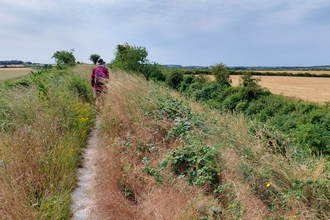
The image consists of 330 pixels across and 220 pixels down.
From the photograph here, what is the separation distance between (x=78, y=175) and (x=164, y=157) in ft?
4.62

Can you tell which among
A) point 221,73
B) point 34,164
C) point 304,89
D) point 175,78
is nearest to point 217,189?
point 34,164

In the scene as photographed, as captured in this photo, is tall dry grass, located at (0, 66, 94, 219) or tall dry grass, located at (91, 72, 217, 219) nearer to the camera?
tall dry grass, located at (0, 66, 94, 219)

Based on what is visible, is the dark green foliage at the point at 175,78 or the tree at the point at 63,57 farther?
the tree at the point at 63,57

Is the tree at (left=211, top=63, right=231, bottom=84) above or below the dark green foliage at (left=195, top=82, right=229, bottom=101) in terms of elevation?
above

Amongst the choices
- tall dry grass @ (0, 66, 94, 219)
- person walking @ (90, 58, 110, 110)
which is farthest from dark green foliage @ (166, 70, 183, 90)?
tall dry grass @ (0, 66, 94, 219)

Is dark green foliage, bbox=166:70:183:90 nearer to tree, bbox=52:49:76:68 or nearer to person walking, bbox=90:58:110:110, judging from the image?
tree, bbox=52:49:76:68

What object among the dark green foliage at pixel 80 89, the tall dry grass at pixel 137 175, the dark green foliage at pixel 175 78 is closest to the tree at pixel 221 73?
the dark green foliage at pixel 175 78

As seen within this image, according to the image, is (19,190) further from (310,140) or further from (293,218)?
(310,140)

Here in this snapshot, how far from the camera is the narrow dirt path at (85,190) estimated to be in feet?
8.43

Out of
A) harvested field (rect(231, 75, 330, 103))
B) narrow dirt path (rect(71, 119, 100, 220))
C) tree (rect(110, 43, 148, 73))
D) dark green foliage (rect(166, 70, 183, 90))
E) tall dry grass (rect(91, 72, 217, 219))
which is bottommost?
harvested field (rect(231, 75, 330, 103))

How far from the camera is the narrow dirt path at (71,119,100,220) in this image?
257 centimetres

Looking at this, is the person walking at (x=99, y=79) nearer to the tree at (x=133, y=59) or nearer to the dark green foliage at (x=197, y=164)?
the dark green foliage at (x=197, y=164)

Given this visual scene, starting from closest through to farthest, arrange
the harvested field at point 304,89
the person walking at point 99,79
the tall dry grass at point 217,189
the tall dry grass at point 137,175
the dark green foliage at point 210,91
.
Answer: the tall dry grass at point 217,189
the tall dry grass at point 137,175
the person walking at point 99,79
the dark green foliage at point 210,91
the harvested field at point 304,89

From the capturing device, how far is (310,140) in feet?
23.1
